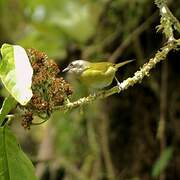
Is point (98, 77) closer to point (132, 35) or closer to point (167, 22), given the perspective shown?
point (167, 22)

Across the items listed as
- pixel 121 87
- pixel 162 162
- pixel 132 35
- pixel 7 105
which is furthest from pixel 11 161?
pixel 132 35

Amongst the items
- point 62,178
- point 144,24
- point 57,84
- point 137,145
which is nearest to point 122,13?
point 144,24

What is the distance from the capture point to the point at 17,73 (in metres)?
0.79

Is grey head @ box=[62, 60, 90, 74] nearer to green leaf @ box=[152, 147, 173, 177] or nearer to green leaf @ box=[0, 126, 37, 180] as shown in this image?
green leaf @ box=[0, 126, 37, 180]

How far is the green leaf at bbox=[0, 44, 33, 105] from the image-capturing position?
0.76 metres

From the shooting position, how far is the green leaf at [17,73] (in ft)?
2.50

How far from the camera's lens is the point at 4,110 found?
0.86 m

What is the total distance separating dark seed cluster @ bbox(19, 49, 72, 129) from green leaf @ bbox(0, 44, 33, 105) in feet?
0.23

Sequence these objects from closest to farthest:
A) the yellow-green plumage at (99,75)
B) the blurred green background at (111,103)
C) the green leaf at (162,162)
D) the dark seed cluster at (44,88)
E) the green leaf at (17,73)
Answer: the green leaf at (17,73) < the dark seed cluster at (44,88) < the yellow-green plumage at (99,75) < the green leaf at (162,162) < the blurred green background at (111,103)

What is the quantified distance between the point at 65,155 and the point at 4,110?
1387 mm

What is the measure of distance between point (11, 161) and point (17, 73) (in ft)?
0.59

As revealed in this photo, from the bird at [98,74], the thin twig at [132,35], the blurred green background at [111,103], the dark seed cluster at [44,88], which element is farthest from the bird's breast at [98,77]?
the thin twig at [132,35]

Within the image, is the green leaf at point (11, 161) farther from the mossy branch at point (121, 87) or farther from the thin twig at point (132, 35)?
the thin twig at point (132, 35)

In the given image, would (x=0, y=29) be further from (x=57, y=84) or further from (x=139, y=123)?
(x=57, y=84)
